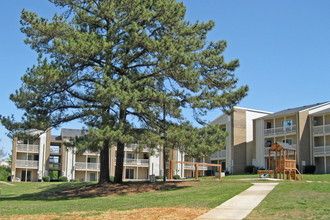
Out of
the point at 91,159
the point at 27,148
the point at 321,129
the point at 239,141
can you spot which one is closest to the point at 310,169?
the point at 321,129

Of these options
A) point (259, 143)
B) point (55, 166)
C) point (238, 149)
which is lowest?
point (55, 166)

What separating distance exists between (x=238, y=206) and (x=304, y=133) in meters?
33.8

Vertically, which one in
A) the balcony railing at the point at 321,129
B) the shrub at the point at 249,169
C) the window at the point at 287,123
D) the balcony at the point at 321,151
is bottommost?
the shrub at the point at 249,169

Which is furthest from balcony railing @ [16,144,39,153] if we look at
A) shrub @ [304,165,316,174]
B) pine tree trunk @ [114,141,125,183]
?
shrub @ [304,165,316,174]

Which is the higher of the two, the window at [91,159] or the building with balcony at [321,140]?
the building with balcony at [321,140]

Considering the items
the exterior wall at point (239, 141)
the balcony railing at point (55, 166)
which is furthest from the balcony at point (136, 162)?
the exterior wall at point (239, 141)

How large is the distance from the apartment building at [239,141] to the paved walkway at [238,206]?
3349 centimetres

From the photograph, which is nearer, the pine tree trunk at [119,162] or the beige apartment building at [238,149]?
the pine tree trunk at [119,162]

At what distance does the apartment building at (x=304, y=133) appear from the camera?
45469 mm

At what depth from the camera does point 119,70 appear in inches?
1003

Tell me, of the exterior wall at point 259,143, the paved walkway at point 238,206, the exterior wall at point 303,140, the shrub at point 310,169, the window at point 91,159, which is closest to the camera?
the paved walkway at point 238,206

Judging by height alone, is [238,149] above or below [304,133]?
below

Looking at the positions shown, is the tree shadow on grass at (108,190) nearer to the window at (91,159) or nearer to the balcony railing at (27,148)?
the balcony railing at (27,148)

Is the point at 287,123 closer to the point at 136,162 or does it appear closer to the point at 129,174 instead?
the point at 136,162
